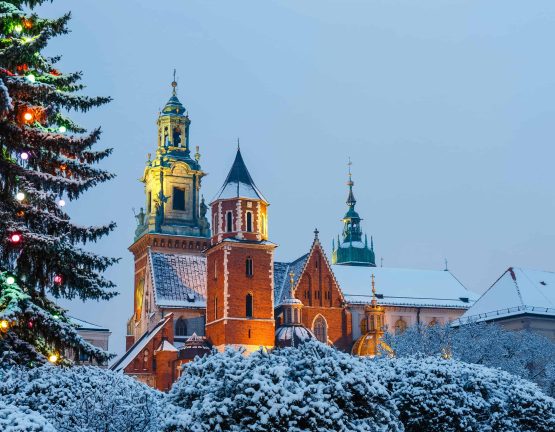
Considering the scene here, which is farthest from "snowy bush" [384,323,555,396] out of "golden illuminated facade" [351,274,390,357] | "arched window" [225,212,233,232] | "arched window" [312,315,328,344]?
"arched window" [225,212,233,232]

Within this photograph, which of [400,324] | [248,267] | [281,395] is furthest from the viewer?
[400,324]

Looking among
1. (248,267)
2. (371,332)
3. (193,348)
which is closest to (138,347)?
(193,348)

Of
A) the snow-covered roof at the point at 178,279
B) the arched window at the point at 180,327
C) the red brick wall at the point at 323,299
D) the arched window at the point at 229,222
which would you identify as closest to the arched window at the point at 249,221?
the arched window at the point at 229,222

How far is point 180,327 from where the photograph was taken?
62688mm

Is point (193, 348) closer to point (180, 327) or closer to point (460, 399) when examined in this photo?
point (180, 327)

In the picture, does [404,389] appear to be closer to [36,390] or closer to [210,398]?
[210,398]

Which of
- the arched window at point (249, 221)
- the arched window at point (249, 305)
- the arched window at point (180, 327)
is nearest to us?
the arched window at point (249, 305)

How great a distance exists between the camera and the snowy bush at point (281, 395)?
13008mm

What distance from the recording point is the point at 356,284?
72.0 meters

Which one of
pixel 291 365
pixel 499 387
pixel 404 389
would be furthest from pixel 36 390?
pixel 499 387

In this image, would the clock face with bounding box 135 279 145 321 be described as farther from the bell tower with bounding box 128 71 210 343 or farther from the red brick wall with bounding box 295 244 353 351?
the red brick wall with bounding box 295 244 353 351

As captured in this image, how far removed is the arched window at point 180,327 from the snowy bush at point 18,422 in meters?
52.2

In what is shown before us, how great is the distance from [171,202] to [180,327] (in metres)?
14.5

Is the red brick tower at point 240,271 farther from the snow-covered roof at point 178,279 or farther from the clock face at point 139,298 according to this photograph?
the clock face at point 139,298
